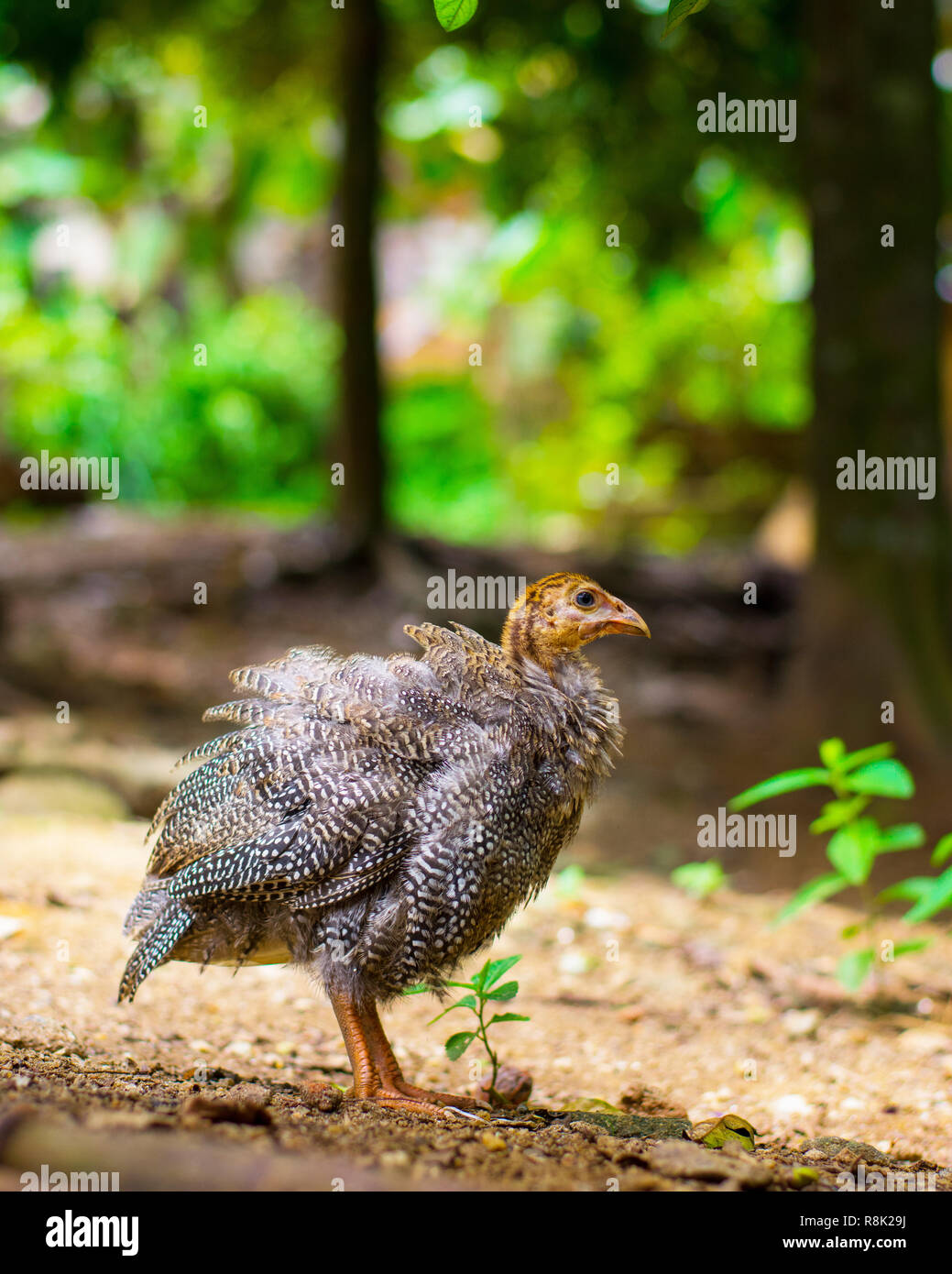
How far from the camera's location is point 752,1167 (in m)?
2.35

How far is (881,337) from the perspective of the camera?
6664 mm

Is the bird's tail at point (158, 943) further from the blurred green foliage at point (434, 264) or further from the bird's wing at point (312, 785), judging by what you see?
the blurred green foliage at point (434, 264)

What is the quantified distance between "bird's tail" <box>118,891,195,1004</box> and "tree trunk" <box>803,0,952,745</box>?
14.7 feet

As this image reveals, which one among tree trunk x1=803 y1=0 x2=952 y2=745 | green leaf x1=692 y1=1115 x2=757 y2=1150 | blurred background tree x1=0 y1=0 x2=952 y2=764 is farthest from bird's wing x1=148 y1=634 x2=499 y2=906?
blurred background tree x1=0 y1=0 x2=952 y2=764

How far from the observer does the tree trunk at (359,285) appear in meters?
9.12

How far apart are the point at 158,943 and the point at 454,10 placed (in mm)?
2404

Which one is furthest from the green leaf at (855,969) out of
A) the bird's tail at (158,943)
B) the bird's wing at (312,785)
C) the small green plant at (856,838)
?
the bird's tail at (158,943)

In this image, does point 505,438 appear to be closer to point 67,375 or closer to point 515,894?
point 67,375

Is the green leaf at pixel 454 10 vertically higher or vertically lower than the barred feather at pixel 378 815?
higher

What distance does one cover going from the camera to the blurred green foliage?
352 inches

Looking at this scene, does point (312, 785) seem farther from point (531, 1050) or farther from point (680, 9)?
point (680, 9)

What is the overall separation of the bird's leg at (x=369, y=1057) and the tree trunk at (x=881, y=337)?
13.8 feet

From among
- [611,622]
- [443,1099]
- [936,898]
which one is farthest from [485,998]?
[936,898]

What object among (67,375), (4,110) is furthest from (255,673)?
(4,110)
